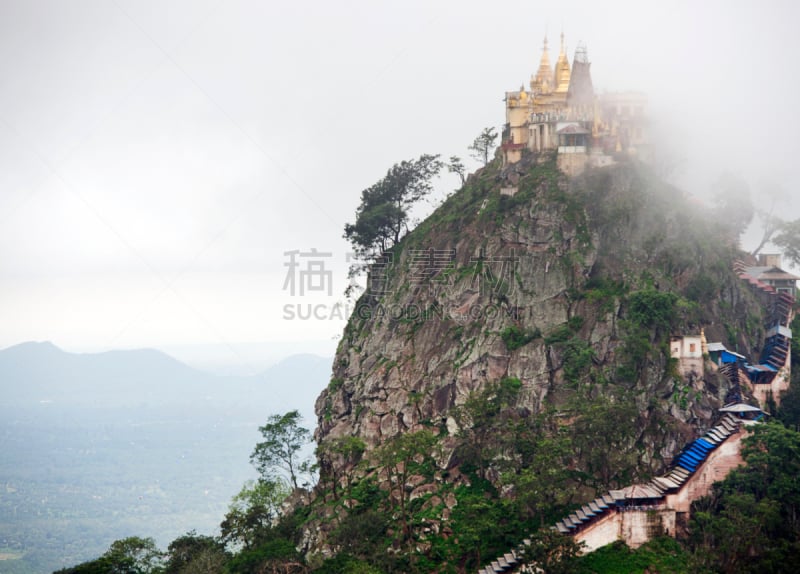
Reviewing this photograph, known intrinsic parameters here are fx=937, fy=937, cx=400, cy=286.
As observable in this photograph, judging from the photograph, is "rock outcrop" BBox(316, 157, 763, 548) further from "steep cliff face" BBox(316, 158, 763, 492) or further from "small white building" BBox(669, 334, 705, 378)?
"small white building" BBox(669, 334, 705, 378)

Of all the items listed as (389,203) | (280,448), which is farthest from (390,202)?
(280,448)

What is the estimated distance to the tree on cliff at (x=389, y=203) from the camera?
67750 millimetres

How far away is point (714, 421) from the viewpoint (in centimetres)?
4966

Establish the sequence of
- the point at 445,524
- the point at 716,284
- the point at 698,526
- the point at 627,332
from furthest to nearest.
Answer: the point at 716,284 → the point at 627,332 → the point at 445,524 → the point at 698,526

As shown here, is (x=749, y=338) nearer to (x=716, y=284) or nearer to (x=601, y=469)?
(x=716, y=284)

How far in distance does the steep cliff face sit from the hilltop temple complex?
1.64 metres

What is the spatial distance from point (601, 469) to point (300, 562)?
54.3 feet

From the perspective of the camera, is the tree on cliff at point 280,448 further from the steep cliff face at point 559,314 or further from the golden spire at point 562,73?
the golden spire at point 562,73

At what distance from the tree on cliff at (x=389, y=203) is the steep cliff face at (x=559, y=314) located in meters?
5.86

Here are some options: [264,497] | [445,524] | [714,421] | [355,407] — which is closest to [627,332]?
[714,421]

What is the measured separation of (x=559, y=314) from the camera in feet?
178

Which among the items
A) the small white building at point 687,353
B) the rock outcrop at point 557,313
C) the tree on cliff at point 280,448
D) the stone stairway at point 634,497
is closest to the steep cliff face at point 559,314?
the rock outcrop at point 557,313

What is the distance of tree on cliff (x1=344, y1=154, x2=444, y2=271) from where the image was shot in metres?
67.8

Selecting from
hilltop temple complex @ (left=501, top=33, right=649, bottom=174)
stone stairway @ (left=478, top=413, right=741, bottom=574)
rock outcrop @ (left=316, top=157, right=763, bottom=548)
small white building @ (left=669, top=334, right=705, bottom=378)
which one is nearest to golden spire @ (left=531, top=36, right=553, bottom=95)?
hilltop temple complex @ (left=501, top=33, right=649, bottom=174)
